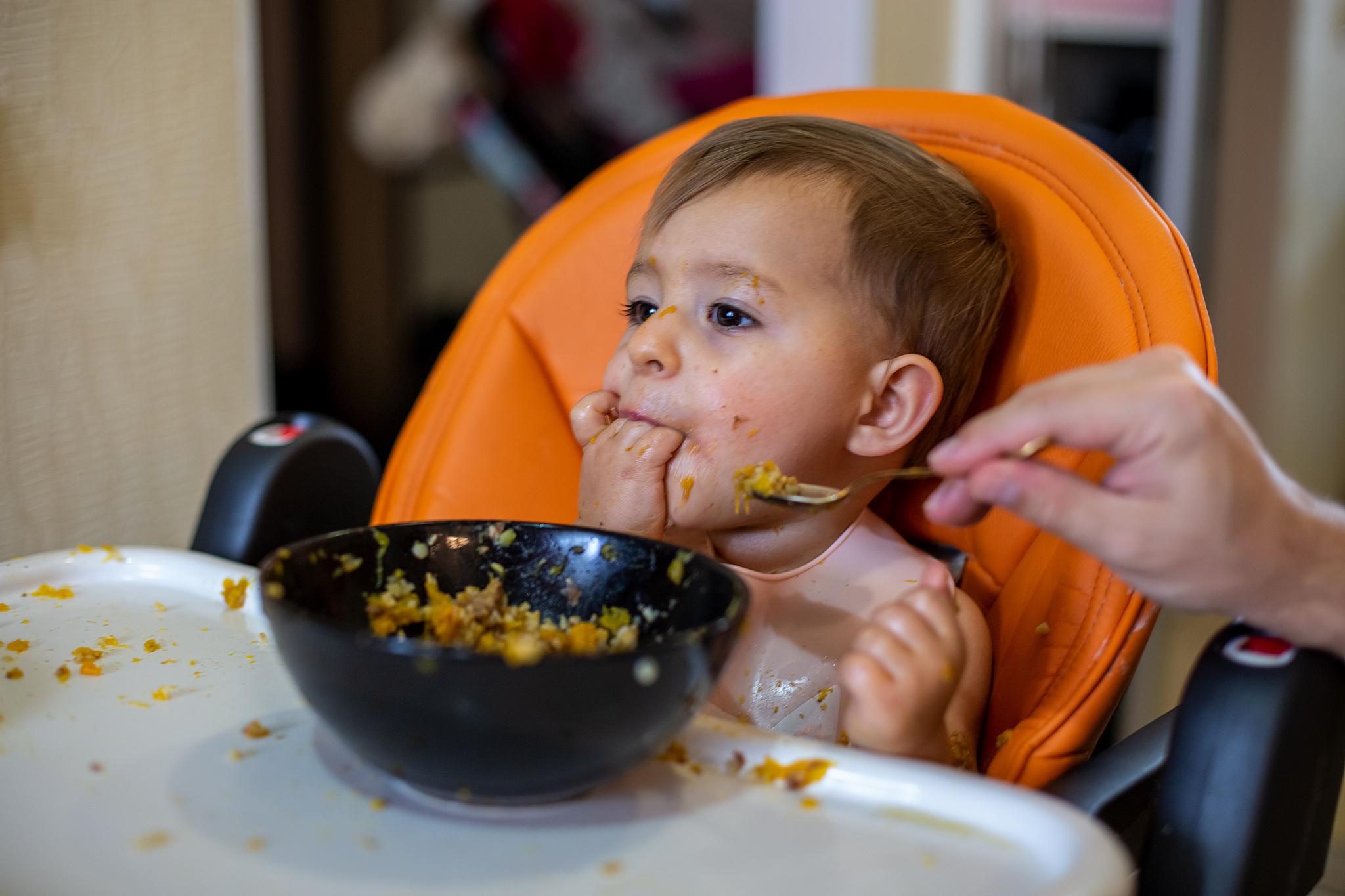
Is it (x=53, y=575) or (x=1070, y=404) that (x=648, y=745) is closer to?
(x=1070, y=404)

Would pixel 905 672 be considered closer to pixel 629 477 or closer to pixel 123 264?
pixel 629 477

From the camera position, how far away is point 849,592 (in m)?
0.94

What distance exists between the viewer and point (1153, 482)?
1.80ft

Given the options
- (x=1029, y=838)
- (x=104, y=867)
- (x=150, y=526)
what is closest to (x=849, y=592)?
(x=1029, y=838)

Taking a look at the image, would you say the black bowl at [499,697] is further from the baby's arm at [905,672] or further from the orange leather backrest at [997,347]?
the orange leather backrest at [997,347]

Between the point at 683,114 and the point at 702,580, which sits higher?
the point at 683,114

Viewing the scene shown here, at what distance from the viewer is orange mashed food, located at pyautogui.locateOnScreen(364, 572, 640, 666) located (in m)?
0.63

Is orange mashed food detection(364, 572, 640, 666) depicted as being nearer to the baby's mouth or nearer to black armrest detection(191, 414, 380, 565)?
the baby's mouth

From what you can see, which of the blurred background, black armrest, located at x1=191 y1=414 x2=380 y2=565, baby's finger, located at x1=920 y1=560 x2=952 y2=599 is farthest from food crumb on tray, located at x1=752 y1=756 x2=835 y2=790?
the blurred background

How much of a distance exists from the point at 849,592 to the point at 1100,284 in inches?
12.4

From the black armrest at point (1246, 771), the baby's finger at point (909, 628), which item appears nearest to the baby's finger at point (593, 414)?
the baby's finger at point (909, 628)

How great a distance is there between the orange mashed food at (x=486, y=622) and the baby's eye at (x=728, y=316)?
317 mm

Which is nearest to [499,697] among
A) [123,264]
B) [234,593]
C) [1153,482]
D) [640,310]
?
[1153,482]

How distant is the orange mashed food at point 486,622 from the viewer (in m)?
0.63
